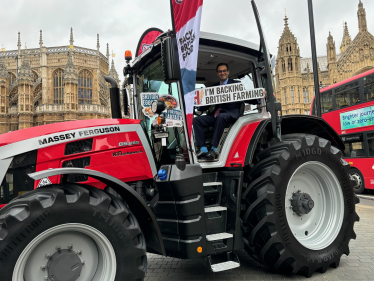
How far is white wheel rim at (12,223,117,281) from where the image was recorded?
2.17m

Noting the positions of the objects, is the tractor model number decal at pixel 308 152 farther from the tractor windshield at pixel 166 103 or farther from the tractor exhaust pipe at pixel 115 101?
Answer: the tractor exhaust pipe at pixel 115 101

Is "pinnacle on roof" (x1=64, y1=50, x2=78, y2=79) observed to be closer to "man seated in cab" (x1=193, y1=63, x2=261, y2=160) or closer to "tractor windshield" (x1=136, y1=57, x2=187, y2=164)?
"tractor windshield" (x1=136, y1=57, x2=187, y2=164)

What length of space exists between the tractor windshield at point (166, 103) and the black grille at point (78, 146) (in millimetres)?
692

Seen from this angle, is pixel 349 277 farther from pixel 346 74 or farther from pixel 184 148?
pixel 346 74

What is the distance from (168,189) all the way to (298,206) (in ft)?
5.12

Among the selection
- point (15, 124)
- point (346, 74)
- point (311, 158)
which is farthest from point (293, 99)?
point (311, 158)

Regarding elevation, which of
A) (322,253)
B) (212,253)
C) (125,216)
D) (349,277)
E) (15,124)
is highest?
(15,124)

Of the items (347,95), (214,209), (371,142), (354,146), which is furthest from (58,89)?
(214,209)

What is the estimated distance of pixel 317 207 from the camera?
381cm

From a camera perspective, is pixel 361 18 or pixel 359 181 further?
pixel 361 18

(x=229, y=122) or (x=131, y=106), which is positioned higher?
(x=131, y=106)

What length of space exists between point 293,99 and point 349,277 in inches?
2767

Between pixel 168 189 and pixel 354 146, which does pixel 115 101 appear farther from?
pixel 354 146

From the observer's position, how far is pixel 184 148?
3.10 m
